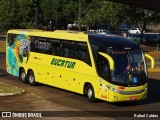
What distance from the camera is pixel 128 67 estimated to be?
19.3m

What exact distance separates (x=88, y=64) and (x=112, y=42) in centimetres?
157

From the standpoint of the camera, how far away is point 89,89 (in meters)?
20.4

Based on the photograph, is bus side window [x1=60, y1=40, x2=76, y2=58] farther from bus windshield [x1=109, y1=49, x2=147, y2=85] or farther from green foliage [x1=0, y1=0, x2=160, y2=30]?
green foliage [x1=0, y1=0, x2=160, y2=30]

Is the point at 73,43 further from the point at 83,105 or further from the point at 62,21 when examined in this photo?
the point at 62,21

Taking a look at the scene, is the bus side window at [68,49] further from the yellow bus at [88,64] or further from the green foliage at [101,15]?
the green foliage at [101,15]

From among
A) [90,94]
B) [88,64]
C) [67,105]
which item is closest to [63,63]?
[88,64]

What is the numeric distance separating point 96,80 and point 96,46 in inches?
62.2

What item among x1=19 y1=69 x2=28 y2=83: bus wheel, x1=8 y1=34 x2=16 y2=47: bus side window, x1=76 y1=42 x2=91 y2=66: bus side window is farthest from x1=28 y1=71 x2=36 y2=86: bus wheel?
x1=76 y1=42 x2=91 y2=66: bus side window

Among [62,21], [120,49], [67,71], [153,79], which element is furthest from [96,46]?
[62,21]

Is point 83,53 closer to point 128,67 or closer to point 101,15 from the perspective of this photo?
point 128,67

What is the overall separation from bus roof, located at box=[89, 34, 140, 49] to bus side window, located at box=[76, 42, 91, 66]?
22.7 inches

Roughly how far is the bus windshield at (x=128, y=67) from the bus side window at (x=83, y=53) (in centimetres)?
155

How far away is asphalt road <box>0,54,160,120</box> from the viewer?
17.2 m

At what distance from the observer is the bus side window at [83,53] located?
20547 mm
